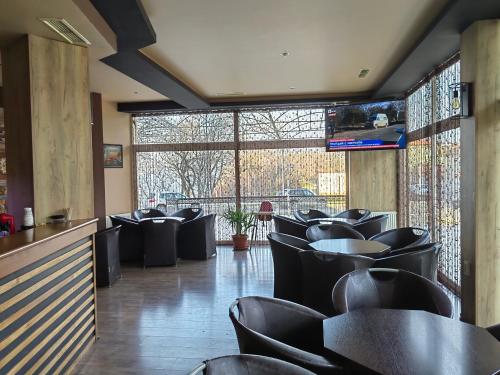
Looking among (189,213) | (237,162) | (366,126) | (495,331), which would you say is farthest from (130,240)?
(495,331)

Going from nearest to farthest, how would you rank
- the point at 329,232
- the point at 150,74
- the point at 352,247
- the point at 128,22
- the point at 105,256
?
the point at 128,22 < the point at 352,247 < the point at 329,232 < the point at 150,74 < the point at 105,256

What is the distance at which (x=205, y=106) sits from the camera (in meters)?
7.32

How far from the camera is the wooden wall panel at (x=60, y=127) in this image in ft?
11.2

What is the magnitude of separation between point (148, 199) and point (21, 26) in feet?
17.3

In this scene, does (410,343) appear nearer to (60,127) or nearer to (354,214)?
(60,127)

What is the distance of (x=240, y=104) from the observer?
7363 millimetres

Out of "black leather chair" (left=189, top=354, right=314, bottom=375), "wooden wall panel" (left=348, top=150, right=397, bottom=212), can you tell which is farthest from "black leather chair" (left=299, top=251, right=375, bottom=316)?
"wooden wall panel" (left=348, top=150, right=397, bottom=212)

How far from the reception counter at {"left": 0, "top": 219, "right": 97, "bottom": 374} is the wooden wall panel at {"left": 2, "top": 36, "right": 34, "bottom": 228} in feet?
2.18

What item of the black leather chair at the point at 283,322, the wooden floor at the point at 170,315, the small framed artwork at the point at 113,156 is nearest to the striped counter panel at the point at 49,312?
the wooden floor at the point at 170,315

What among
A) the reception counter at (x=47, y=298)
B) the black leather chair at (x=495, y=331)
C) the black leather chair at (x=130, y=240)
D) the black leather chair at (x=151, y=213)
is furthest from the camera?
the black leather chair at (x=151, y=213)

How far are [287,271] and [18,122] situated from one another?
2919 mm

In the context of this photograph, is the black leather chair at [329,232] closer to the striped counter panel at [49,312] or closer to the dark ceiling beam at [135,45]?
the striped counter panel at [49,312]

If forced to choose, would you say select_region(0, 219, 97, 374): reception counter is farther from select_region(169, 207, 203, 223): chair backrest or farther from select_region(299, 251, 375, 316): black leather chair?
select_region(169, 207, 203, 223): chair backrest

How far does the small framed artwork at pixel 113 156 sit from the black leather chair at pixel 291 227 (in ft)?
12.4
